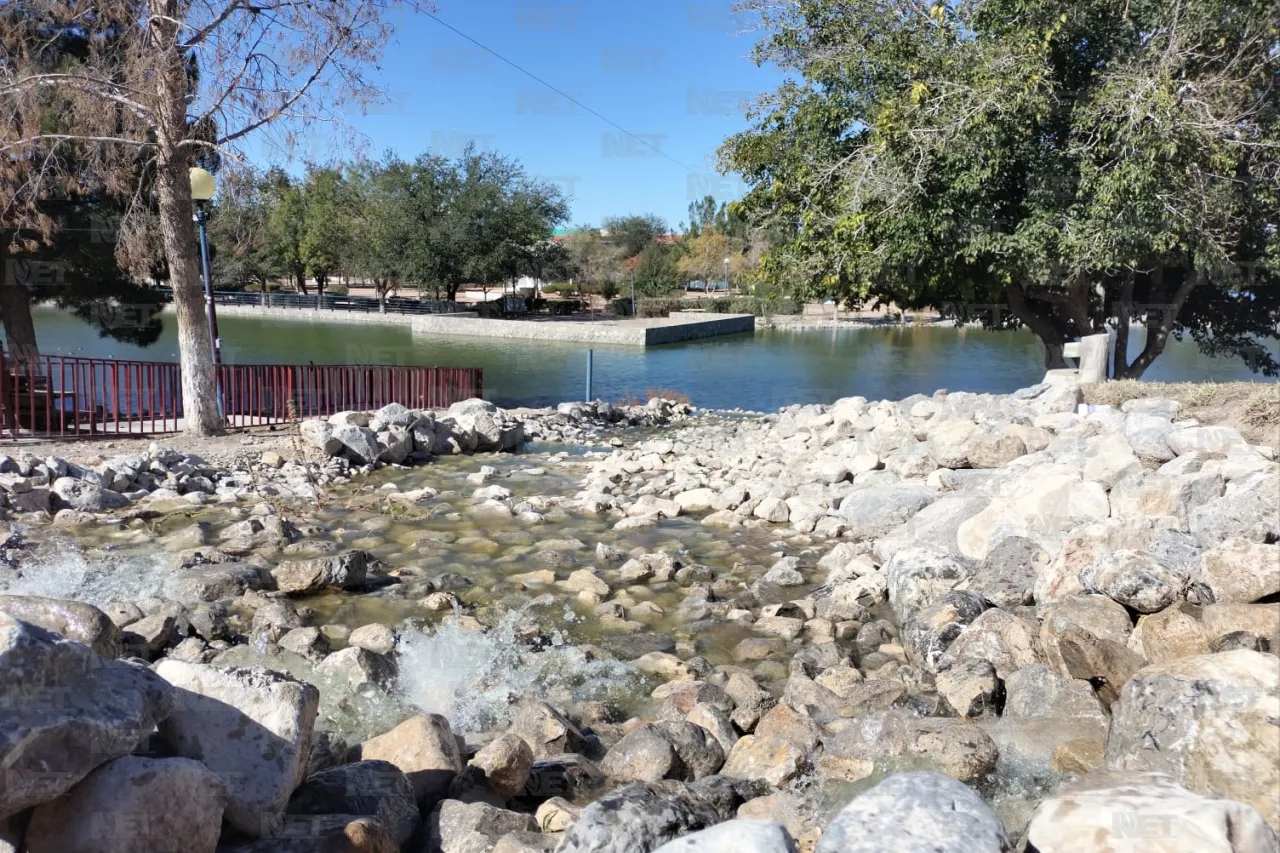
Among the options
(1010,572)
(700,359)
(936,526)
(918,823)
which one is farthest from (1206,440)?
(700,359)

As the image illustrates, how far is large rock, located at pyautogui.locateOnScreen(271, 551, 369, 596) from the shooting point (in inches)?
256

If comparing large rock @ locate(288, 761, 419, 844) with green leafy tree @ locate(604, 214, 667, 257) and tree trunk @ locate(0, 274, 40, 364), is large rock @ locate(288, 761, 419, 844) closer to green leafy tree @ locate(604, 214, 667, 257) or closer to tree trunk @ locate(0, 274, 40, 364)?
tree trunk @ locate(0, 274, 40, 364)

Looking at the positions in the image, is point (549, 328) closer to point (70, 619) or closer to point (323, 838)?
point (70, 619)

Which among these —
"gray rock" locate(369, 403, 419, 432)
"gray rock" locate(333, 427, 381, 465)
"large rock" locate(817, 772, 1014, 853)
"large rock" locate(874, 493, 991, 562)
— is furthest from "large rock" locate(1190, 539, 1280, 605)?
"gray rock" locate(369, 403, 419, 432)

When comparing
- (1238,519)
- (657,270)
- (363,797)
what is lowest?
(363,797)

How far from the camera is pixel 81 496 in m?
8.43

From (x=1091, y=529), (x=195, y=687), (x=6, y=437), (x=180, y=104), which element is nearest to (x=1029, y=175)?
(x=1091, y=529)

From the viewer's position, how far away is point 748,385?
2541 cm

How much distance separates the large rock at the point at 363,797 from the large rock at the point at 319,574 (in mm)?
3291

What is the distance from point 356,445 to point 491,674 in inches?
257

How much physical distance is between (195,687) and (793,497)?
686 centimetres

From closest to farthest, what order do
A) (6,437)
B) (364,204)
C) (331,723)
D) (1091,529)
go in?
(331,723) → (1091,529) → (6,437) → (364,204)

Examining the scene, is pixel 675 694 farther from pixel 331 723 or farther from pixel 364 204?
Answer: pixel 364 204

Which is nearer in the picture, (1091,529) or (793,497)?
(1091,529)
